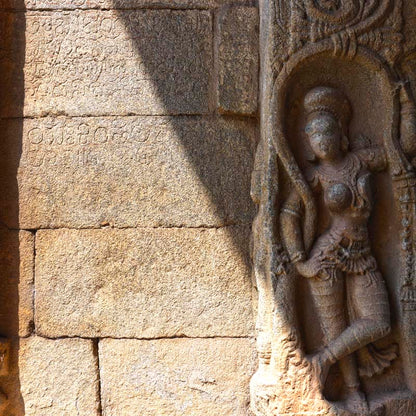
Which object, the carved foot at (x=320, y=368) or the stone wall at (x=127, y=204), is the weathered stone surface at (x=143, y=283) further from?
the carved foot at (x=320, y=368)

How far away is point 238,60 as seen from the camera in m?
3.19

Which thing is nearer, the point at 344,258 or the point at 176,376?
the point at 344,258

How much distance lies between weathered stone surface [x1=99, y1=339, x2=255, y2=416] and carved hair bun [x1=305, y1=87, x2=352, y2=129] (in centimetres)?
137

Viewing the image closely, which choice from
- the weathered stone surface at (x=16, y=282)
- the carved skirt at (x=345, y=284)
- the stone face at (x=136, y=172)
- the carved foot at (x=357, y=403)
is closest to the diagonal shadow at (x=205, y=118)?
the stone face at (x=136, y=172)

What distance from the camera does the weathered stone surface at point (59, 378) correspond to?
10.5ft

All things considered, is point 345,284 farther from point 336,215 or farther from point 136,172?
point 136,172

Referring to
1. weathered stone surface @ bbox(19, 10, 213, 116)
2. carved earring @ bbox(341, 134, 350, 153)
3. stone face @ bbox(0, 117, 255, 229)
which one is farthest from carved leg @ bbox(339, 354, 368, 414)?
weathered stone surface @ bbox(19, 10, 213, 116)

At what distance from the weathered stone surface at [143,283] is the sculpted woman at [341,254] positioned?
1.60ft

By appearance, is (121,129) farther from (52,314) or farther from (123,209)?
(52,314)

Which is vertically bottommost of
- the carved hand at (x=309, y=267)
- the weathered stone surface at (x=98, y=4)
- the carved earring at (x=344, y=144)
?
the carved hand at (x=309, y=267)

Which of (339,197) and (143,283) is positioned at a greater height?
(339,197)

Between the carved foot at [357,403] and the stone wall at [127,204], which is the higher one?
the stone wall at [127,204]

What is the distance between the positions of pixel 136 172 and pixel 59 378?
1.30 m

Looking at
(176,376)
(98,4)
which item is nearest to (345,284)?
(176,376)
